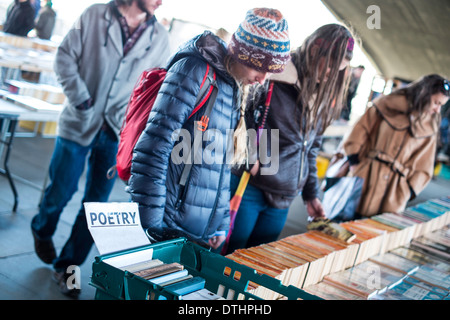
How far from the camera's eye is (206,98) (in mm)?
1942

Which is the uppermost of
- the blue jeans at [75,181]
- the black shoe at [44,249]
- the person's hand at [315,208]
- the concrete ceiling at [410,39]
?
the concrete ceiling at [410,39]

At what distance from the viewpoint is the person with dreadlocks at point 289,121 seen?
7.75 ft

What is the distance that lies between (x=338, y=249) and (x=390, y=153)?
1.81 meters

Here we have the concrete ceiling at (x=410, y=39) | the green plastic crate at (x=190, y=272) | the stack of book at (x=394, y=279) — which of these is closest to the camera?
the green plastic crate at (x=190, y=272)

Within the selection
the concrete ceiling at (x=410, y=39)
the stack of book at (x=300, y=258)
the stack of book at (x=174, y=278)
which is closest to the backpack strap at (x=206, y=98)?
the stack of book at (x=300, y=258)

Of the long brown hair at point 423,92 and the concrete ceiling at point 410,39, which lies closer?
the long brown hair at point 423,92

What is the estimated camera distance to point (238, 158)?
219 centimetres

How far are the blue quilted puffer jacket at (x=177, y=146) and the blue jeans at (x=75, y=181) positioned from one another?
1.12m

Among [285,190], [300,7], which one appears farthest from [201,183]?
[300,7]

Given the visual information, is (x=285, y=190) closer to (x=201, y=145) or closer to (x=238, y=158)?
(x=238, y=158)

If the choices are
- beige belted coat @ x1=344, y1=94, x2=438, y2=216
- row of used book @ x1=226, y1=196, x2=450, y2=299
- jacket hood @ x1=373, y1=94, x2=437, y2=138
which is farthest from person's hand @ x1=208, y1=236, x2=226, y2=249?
jacket hood @ x1=373, y1=94, x2=437, y2=138

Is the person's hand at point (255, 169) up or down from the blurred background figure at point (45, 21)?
down

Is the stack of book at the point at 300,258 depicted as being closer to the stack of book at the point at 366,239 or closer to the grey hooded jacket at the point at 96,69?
the stack of book at the point at 366,239
